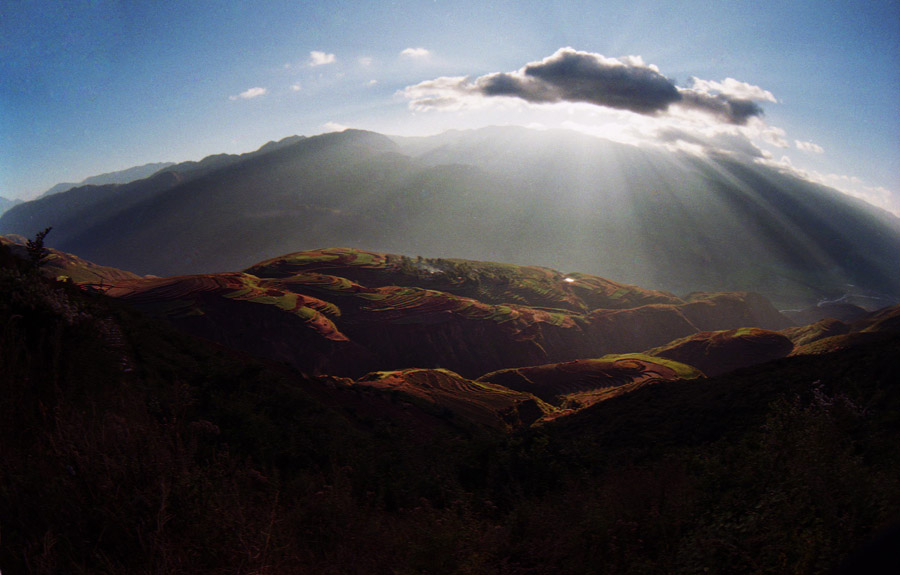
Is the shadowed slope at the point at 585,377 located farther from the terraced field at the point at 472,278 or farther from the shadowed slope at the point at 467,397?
the terraced field at the point at 472,278

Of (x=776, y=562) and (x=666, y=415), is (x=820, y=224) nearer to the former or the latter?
(x=666, y=415)

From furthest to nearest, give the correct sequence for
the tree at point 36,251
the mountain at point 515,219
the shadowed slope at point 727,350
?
the mountain at point 515,219 < the shadowed slope at point 727,350 < the tree at point 36,251

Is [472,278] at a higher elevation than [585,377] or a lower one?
higher

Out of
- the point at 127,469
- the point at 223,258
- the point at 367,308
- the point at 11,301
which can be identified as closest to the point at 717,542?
the point at 127,469

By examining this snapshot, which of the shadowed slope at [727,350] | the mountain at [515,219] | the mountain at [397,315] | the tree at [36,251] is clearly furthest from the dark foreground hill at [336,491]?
the mountain at [515,219]

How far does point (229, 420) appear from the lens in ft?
21.9

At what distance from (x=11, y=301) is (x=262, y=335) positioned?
2310cm

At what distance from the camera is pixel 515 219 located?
447 feet

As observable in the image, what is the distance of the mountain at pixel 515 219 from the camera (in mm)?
108250

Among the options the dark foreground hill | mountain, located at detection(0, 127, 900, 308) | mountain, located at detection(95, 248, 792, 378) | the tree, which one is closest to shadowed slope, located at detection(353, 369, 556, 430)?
mountain, located at detection(95, 248, 792, 378)

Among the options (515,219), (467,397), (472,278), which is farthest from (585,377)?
(515,219)

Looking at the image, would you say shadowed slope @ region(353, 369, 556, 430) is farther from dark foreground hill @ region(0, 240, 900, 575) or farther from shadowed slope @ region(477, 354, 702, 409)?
dark foreground hill @ region(0, 240, 900, 575)

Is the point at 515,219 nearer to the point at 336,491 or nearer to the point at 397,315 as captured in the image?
the point at 397,315

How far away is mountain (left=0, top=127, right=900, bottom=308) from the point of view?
108250mm
